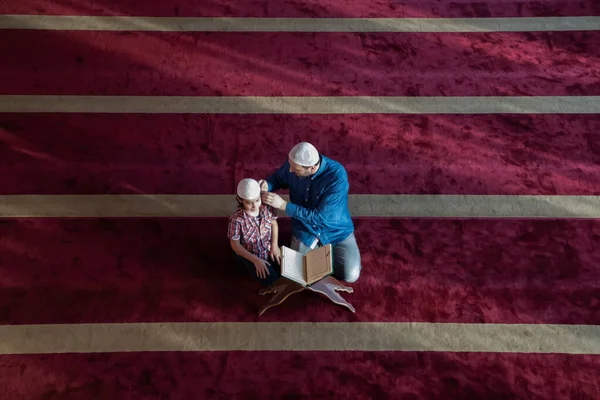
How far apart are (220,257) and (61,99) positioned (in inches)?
70.6

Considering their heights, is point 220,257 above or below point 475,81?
below

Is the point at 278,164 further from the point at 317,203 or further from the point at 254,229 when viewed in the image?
the point at 254,229

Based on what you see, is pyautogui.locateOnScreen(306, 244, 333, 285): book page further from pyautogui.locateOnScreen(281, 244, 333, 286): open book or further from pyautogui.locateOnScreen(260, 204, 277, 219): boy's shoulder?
pyautogui.locateOnScreen(260, 204, 277, 219): boy's shoulder

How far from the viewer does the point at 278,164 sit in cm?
379

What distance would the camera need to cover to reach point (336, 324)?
3.14 m

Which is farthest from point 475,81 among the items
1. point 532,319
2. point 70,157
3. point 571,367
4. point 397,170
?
point 70,157

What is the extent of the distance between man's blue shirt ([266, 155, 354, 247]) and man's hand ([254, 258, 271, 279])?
0.90 ft

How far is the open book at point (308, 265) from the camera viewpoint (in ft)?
9.48

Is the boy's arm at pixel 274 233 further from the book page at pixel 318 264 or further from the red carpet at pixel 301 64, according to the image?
the red carpet at pixel 301 64

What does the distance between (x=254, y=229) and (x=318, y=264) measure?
380mm

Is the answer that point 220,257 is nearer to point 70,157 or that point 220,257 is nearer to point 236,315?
point 236,315

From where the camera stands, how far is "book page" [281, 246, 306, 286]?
292 centimetres

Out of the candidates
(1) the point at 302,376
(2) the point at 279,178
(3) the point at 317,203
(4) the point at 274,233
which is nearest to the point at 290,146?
(2) the point at 279,178

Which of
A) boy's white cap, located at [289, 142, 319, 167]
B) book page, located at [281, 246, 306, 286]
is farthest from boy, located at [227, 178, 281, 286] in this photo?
boy's white cap, located at [289, 142, 319, 167]
